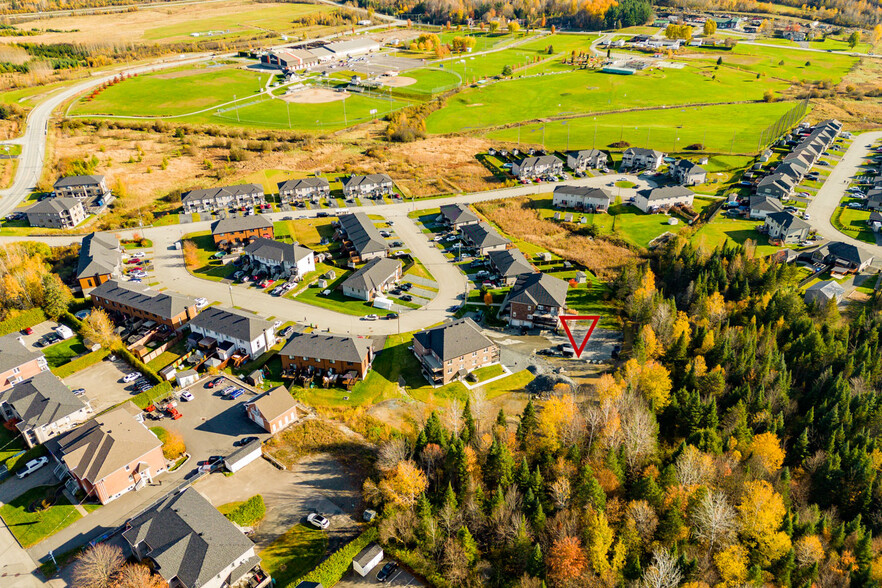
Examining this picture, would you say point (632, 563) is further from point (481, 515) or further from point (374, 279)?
point (374, 279)

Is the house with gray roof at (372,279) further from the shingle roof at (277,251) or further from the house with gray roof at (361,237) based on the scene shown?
the shingle roof at (277,251)

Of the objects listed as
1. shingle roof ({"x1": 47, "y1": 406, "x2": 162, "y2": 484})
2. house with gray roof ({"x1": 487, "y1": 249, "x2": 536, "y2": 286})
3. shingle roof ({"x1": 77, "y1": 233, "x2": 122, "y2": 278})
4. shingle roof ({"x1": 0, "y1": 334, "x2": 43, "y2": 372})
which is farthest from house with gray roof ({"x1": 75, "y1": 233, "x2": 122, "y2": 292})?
house with gray roof ({"x1": 487, "y1": 249, "x2": 536, "y2": 286})

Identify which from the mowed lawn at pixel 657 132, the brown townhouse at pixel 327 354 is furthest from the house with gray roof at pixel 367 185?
the brown townhouse at pixel 327 354

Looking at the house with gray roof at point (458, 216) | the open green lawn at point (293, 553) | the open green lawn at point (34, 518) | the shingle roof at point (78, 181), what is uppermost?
the shingle roof at point (78, 181)

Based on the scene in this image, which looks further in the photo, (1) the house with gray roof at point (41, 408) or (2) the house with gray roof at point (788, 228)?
(2) the house with gray roof at point (788, 228)

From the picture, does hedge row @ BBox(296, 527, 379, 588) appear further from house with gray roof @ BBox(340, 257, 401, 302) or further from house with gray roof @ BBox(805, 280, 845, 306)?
house with gray roof @ BBox(805, 280, 845, 306)

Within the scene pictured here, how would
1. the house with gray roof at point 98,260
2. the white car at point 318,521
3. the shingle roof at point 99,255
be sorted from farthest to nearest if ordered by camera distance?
the shingle roof at point 99,255 → the house with gray roof at point 98,260 → the white car at point 318,521

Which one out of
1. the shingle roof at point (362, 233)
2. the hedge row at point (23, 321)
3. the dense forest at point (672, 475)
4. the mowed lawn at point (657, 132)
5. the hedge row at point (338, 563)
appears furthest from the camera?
the mowed lawn at point (657, 132)

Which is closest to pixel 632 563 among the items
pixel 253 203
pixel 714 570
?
pixel 714 570

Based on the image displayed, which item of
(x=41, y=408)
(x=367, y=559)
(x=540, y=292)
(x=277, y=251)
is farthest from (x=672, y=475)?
(x=277, y=251)
